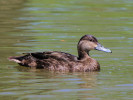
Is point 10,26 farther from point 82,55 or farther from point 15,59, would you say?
point 82,55

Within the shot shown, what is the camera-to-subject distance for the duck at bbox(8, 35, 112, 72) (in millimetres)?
13398

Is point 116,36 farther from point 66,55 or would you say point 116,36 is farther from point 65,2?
point 65,2

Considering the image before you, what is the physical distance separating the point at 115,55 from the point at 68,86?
347 centimetres

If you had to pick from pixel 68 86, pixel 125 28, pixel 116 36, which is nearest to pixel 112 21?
pixel 125 28

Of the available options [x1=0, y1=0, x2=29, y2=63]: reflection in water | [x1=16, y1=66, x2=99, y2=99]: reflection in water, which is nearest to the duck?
[x1=16, y1=66, x2=99, y2=99]: reflection in water

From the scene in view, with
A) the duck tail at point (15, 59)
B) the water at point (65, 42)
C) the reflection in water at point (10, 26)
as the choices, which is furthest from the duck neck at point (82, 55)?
the reflection in water at point (10, 26)

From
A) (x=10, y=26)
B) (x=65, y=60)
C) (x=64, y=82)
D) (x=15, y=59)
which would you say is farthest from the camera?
(x=10, y=26)

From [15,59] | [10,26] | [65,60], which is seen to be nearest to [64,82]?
[65,60]

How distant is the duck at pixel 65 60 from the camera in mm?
13398

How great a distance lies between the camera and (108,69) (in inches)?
519

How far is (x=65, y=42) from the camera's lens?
1614 cm

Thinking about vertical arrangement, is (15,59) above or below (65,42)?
below

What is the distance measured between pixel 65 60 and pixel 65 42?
2.72 metres

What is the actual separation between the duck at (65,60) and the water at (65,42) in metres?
0.23
